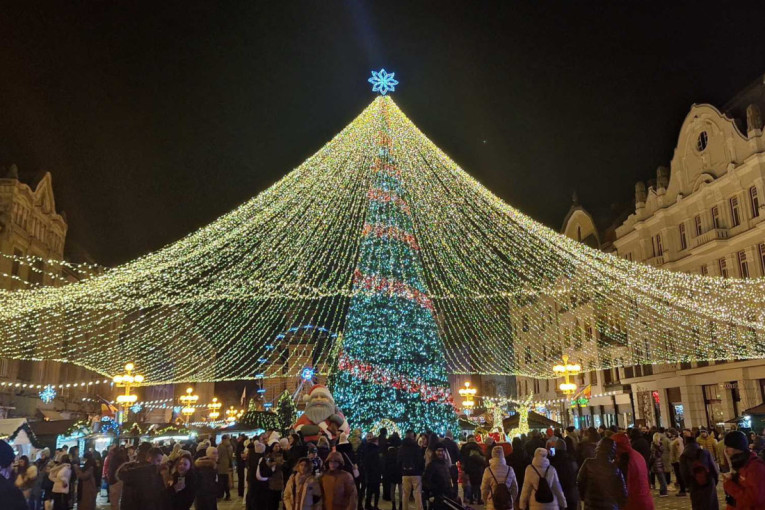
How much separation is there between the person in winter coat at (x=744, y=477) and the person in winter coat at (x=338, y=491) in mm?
3782

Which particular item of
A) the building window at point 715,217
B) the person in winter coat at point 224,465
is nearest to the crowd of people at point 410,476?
the person in winter coat at point 224,465

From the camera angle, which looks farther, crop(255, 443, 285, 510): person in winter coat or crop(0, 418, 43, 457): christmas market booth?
crop(0, 418, 43, 457): christmas market booth

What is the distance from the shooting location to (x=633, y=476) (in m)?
7.12

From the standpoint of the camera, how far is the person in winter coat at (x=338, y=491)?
709 centimetres

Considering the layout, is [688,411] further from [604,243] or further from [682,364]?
[604,243]

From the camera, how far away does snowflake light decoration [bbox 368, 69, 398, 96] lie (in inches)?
796

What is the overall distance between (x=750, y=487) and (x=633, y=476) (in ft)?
5.07

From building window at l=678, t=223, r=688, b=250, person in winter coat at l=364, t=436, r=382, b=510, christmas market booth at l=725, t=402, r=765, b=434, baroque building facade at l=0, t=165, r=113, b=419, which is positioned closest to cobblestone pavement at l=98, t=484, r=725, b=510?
person in winter coat at l=364, t=436, r=382, b=510

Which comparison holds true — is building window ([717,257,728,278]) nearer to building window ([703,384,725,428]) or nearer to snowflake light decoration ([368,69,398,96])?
building window ([703,384,725,428])

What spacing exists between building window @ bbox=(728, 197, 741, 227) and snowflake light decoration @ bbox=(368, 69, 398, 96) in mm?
21675

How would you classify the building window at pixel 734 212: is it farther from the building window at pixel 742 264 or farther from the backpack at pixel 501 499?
the backpack at pixel 501 499

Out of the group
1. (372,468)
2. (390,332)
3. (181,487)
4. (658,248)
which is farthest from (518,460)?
(658,248)

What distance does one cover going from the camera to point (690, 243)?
36375 millimetres

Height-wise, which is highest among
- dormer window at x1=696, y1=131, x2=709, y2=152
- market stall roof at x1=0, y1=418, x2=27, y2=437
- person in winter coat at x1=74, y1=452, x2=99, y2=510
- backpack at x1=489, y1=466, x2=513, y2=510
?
dormer window at x1=696, y1=131, x2=709, y2=152
